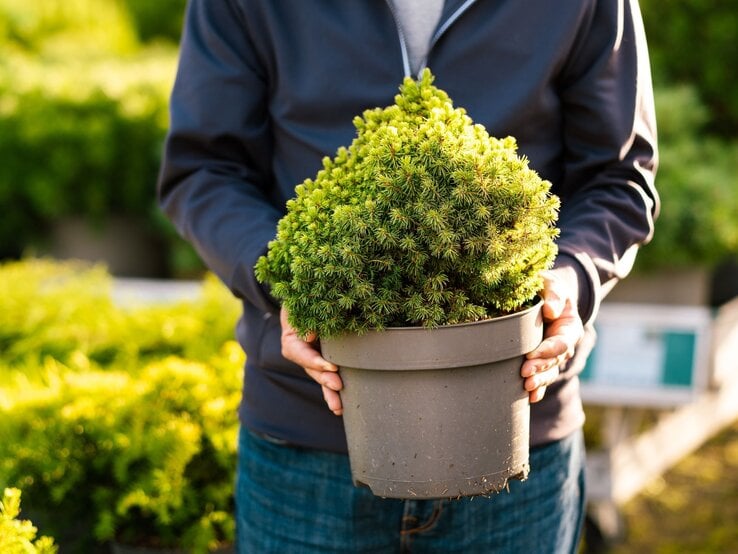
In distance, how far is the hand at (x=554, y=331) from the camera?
1.39 metres

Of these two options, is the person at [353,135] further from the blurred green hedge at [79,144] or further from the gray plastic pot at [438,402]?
the blurred green hedge at [79,144]

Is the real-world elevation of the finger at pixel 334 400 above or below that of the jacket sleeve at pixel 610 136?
below

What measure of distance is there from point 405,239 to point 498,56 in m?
0.48

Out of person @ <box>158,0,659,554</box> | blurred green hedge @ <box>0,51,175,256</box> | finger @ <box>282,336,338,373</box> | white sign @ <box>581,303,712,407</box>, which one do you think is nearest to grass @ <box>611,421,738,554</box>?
white sign @ <box>581,303,712,407</box>

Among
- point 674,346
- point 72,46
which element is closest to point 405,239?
point 674,346

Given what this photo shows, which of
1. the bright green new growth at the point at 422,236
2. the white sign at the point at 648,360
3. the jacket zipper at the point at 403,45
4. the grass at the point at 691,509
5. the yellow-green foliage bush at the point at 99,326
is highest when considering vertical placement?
the jacket zipper at the point at 403,45

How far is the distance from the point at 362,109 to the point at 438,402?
55 cm

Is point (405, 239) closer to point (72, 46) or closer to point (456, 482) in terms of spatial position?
point (456, 482)

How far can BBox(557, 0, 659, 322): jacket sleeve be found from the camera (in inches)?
63.4

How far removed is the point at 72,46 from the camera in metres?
7.25

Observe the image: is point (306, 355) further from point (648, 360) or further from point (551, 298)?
point (648, 360)

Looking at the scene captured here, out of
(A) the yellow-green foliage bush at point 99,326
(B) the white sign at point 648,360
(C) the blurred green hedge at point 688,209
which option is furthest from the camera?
(C) the blurred green hedge at point 688,209

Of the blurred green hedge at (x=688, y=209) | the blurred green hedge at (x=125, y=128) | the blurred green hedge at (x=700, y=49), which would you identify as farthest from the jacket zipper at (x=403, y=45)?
the blurred green hedge at (x=700, y=49)

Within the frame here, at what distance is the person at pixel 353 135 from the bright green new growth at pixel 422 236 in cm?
23
